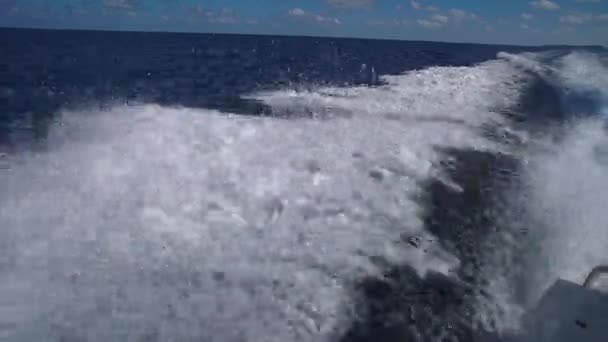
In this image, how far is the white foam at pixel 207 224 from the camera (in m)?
3.50

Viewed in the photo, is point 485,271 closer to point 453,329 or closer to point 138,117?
point 453,329

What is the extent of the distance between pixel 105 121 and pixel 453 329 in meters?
7.92

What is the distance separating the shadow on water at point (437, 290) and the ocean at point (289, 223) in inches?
0.7

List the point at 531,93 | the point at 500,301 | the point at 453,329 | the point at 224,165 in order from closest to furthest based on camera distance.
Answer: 1. the point at 453,329
2. the point at 500,301
3. the point at 224,165
4. the point at 531,93

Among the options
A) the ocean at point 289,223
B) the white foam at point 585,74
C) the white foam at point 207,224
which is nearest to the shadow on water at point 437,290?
the ocean at point 289,223

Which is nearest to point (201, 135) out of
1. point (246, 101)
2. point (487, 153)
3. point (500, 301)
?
point (246, 101)

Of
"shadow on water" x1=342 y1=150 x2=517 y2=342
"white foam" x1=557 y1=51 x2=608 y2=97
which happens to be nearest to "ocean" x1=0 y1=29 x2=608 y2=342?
"shadow on water" x1=342 y1=150 x2=517 y2=342

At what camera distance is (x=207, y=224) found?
493 centimetres

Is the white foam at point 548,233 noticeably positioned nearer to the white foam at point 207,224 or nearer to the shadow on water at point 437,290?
the shadow on water at point 437,290

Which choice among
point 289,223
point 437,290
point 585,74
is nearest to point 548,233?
point 437,290

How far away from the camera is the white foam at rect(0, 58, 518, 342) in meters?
3.50

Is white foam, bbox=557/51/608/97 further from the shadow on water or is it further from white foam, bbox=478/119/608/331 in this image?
the shadow on water

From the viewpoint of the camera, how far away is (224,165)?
22.0 feet

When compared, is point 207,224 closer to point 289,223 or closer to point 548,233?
point 289,223
